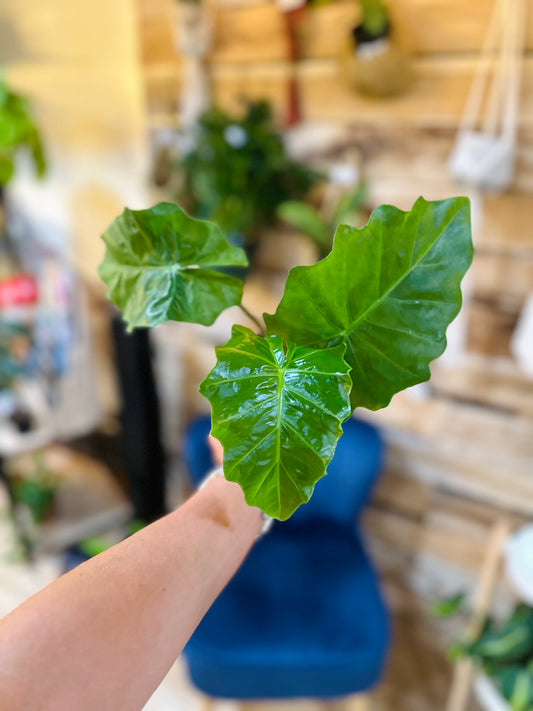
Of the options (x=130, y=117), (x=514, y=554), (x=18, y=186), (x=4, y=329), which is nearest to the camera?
(x=514, y=554)

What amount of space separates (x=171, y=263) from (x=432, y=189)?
1105mm

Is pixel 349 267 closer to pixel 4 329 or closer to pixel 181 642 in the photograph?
pixel 181 642

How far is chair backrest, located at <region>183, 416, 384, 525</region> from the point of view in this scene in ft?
5.07

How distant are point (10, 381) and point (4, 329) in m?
0.21

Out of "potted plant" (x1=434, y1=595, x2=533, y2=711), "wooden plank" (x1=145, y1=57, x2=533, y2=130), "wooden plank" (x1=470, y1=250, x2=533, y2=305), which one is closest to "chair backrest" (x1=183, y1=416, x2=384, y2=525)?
"potted plant" (x1=434, y1=595, x2=533, y2=711)

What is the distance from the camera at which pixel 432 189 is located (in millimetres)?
1385

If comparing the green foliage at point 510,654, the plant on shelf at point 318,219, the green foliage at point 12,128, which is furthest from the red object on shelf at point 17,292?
the green foliage at point 510,654

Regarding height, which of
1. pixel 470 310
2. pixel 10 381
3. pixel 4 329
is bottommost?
pixel 10 381

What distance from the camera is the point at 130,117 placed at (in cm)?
197

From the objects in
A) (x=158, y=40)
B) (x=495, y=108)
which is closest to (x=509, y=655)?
(x=495, y=108)

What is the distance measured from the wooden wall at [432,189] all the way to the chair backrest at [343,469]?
16 centimetres

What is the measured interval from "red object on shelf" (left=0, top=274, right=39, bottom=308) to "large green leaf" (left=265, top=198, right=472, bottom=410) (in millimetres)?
1755

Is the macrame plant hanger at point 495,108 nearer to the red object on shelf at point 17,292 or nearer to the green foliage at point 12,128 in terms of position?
the green foliage at point 12,128

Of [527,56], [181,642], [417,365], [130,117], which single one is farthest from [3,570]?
[527,56]
